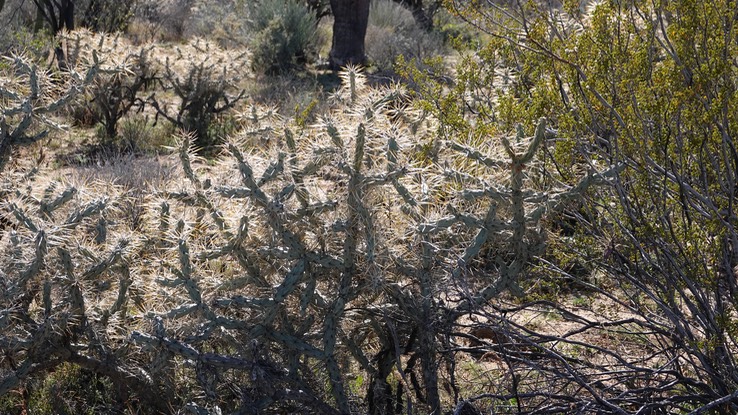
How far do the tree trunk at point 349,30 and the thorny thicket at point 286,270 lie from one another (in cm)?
1134

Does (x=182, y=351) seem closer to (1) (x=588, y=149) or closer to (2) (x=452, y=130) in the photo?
(2) (x=452, y=130)

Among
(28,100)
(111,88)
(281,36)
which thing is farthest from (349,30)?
(28,100)

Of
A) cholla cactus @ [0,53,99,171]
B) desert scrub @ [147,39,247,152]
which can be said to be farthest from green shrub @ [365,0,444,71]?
cholla cactus @ [0,53,99,171]

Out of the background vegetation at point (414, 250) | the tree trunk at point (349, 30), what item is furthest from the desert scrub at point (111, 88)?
the background vegetation at point (414, 250)

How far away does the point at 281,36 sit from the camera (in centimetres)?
1620

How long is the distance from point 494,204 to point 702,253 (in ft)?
3.40

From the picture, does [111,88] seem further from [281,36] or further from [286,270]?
[286,270]

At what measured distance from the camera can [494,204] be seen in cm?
394

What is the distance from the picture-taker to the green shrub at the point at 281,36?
630 inches

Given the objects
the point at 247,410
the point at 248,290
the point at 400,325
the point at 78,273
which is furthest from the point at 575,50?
the point at 78,273

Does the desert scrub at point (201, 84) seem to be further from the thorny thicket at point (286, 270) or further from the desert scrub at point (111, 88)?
the thorny thicket at point (286, 270)

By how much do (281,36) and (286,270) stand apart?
40.9ft

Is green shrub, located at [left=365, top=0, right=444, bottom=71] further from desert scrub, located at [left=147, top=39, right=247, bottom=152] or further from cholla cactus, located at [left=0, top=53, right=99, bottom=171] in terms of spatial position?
cholla cactus, located at [left=0, top=53, right=99, bottom=171]

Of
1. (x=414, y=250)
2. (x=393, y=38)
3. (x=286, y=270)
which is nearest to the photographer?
(x=414, y=250)
